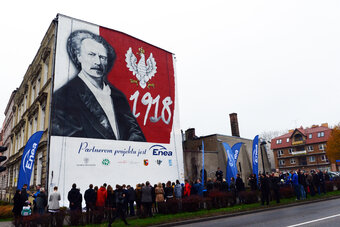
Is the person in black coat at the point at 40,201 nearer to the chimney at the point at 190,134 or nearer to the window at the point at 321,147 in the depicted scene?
the chimney at the point at 190,134

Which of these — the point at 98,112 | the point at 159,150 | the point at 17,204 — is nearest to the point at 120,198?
the point at 17,204

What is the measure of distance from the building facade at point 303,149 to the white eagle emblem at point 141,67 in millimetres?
55526

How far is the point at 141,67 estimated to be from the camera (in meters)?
25.5

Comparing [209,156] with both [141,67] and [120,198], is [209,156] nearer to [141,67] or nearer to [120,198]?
[141,67]

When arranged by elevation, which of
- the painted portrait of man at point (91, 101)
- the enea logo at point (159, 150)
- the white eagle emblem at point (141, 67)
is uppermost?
the white eagle emblem at point (141, 67)

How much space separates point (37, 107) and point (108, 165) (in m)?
8.24

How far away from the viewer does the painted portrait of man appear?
19750 mm

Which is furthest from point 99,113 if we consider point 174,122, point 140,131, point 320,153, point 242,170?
point 320,153

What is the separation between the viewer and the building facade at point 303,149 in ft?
219

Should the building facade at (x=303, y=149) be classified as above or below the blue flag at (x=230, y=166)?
above

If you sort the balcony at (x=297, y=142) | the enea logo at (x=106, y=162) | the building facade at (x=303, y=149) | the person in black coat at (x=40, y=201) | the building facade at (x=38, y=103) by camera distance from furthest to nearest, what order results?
1. the balcony at (x=297, y=142)
2. the building facade at (x=303, y=149)
3. the enea logo at (x=106, y=162)
4. the building facade at (x=38, y=103)
5. the person in black coat at (x=40, y=201)

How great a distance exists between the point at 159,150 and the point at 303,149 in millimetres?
57957

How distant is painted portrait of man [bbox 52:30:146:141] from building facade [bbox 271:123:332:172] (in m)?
58.6

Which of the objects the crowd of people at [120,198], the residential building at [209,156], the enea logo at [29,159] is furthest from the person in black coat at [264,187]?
the residential building at [209,156]
